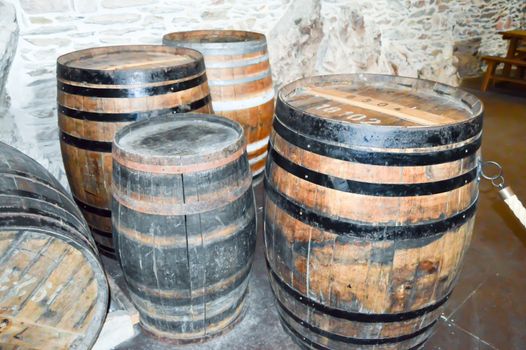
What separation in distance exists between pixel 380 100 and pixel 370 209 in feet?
2.21

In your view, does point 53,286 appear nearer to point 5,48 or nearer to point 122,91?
point 122,91

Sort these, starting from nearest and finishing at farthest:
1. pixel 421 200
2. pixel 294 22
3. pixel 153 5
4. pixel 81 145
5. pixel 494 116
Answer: pixel 421 200
pixel 81 145
pixel 153 5
pixel 294 22
pixel 494 116

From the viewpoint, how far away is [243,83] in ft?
9.98

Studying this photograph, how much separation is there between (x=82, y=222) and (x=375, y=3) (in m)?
5.49

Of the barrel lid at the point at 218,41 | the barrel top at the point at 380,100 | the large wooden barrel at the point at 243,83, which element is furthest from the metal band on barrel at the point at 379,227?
the barrel lid at the point at 218,41

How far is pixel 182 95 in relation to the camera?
2.30 m

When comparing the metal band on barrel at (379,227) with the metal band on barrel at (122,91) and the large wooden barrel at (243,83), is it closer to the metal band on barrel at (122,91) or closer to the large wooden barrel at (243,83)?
the metal band on barrel at (122,91)

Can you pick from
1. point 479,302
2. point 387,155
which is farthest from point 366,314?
point 479,302

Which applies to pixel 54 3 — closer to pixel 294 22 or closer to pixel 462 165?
pixel 294 22

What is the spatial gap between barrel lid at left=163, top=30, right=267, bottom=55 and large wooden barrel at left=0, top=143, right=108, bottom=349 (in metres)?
1.47

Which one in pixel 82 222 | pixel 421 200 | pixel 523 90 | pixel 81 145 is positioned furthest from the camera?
pixel 523 90

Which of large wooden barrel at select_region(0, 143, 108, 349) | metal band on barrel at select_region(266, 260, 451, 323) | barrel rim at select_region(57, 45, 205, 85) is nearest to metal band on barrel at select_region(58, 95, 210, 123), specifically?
barrel rim at select_region(57, 45, 205, 85)

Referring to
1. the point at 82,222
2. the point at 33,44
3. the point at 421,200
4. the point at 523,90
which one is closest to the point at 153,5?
the point at 33,44

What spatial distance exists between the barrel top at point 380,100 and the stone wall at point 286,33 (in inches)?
78.5
